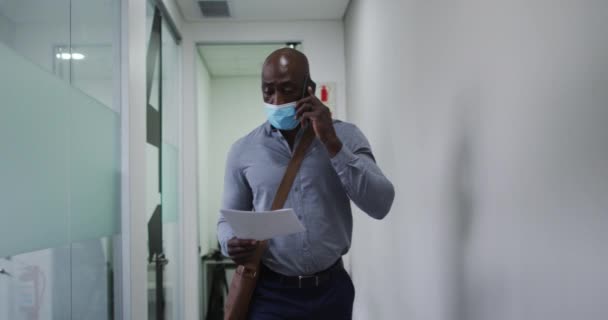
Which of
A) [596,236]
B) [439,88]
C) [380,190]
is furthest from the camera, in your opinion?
[439,88]

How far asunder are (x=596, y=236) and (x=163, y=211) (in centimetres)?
302

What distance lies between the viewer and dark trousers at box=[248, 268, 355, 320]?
1332 mm

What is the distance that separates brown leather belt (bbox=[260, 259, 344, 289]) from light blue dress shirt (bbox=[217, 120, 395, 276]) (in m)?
0.01

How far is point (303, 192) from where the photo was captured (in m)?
1.38

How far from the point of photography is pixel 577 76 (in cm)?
92

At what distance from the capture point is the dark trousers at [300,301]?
1.33m

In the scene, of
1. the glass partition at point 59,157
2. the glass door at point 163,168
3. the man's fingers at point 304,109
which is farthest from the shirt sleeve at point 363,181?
the glass door at point 163,168

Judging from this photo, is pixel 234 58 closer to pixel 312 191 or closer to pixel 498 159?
pixel 312 191

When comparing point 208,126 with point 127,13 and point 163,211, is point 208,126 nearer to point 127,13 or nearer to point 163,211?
A: point 163,211

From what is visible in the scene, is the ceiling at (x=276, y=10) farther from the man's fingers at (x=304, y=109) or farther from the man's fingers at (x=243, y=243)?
the man's fingers at (x=243, y=243)

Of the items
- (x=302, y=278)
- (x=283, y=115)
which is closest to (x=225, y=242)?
(x=302, y=278)

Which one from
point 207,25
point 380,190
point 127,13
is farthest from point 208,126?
point 380,190

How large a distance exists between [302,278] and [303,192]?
0.75 ft

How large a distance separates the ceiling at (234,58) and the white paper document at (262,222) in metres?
3.45
